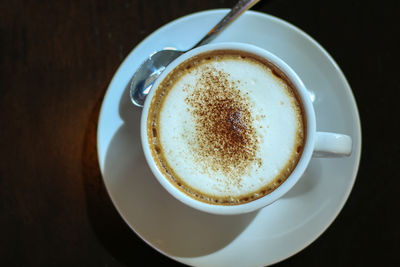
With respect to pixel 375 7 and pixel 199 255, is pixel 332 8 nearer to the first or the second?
pixel 375 7

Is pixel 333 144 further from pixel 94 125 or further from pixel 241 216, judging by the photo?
pixel 94 125

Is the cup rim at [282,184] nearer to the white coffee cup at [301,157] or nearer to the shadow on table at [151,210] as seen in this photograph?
the white coffee cup at [301,157]

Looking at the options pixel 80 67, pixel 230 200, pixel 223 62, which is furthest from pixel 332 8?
pixel 80 67

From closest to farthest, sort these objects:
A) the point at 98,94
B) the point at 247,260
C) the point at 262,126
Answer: the point at 262,126
the point at 247,260
the point at 98,94

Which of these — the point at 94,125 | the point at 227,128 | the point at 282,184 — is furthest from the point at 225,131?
the point at 94,125

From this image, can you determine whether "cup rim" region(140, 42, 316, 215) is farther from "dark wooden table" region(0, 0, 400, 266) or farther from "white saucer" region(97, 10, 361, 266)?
"dark wooden table" region(0, 0, 400, 266)
